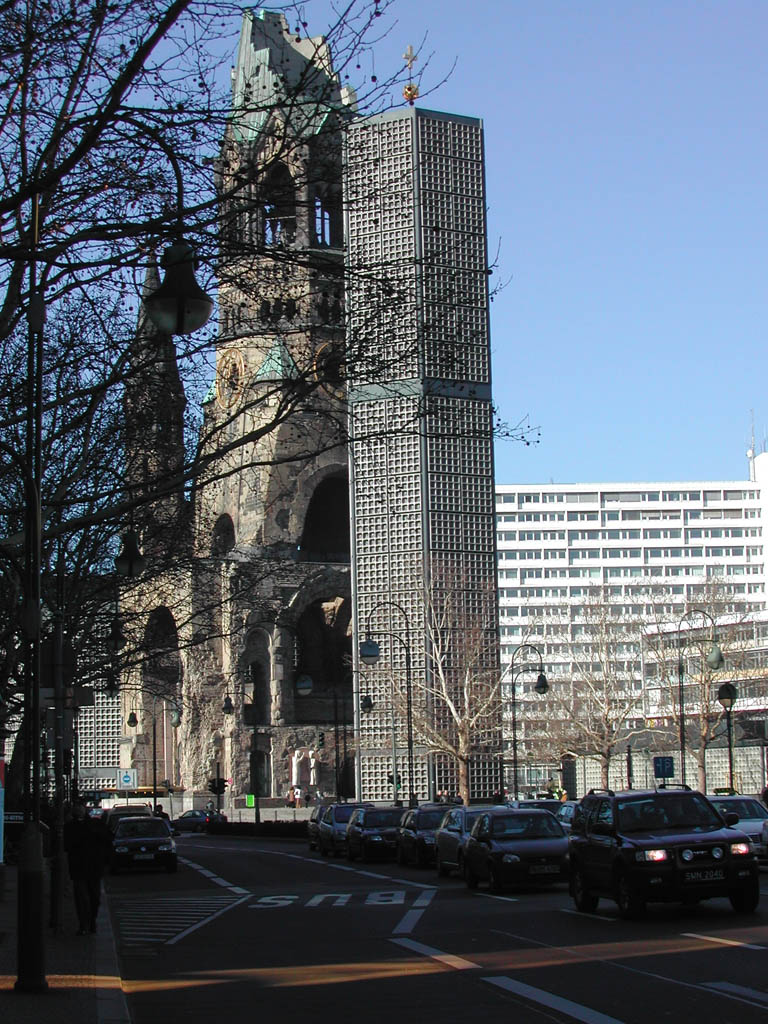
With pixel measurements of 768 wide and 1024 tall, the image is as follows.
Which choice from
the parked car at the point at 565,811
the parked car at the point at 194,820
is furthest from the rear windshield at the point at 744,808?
the parked car at the point at 194,820

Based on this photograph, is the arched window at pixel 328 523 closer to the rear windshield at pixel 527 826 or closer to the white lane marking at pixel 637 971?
the rear windshield at pixel 527 826

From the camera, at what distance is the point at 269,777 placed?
83.7 meters

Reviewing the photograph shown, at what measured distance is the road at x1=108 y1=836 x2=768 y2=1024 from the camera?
12.0 meters

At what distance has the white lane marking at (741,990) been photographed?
37.4 ft

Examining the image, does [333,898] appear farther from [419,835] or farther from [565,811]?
[565,811]

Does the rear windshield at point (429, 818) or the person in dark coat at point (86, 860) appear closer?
the person in dark coat at point (86, 860)

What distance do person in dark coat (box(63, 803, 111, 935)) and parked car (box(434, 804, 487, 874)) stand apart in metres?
9.91

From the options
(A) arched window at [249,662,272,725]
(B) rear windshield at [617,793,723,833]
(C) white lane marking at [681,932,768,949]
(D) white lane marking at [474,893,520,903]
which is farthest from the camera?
(A) arched window at [249,662,272,725]

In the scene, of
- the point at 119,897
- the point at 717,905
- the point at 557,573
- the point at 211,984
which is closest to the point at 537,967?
the point at 211,984

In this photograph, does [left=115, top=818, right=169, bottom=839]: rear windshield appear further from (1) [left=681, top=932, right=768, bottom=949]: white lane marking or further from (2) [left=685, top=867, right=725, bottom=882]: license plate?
(1) [left=681, top=932, right=768, bottom=949]: white lane marking

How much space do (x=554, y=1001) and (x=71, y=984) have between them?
4.55m

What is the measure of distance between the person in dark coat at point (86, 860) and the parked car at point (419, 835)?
15824 mm

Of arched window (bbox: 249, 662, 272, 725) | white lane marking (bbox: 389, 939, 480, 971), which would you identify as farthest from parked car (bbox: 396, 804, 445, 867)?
arched window (bbox: 249, 662, 272, 725)

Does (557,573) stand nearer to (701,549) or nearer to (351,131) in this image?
(701,549)
